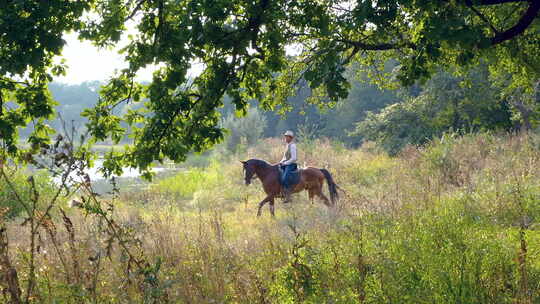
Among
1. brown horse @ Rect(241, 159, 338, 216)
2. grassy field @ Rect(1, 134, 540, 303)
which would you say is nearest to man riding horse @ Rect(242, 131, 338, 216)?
brown horse @ Rect(241, 159, 338, 216)

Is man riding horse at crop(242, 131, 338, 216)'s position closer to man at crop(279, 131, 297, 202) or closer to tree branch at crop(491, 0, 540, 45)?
man at crop(279, 131, 297, 202)

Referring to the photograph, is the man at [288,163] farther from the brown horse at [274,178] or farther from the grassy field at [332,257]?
the grassy field at [332,257]

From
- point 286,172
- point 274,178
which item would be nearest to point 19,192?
point 274,178

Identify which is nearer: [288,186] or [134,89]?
[134,89]

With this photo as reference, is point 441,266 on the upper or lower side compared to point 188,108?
lower

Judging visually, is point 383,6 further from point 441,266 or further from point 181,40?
point 441,266

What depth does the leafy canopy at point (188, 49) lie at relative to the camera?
15.0ft

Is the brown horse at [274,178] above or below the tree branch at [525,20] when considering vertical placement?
below

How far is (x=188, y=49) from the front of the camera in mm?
4801

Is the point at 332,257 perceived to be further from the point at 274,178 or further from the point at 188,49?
the point at 274,178

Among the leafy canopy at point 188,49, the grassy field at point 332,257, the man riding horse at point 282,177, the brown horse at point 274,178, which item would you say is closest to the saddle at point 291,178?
the man riding horse at point 282,177

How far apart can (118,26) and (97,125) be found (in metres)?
1.09

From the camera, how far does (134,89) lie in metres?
5.64

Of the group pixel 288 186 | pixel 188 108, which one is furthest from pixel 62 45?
pixel 288 186
